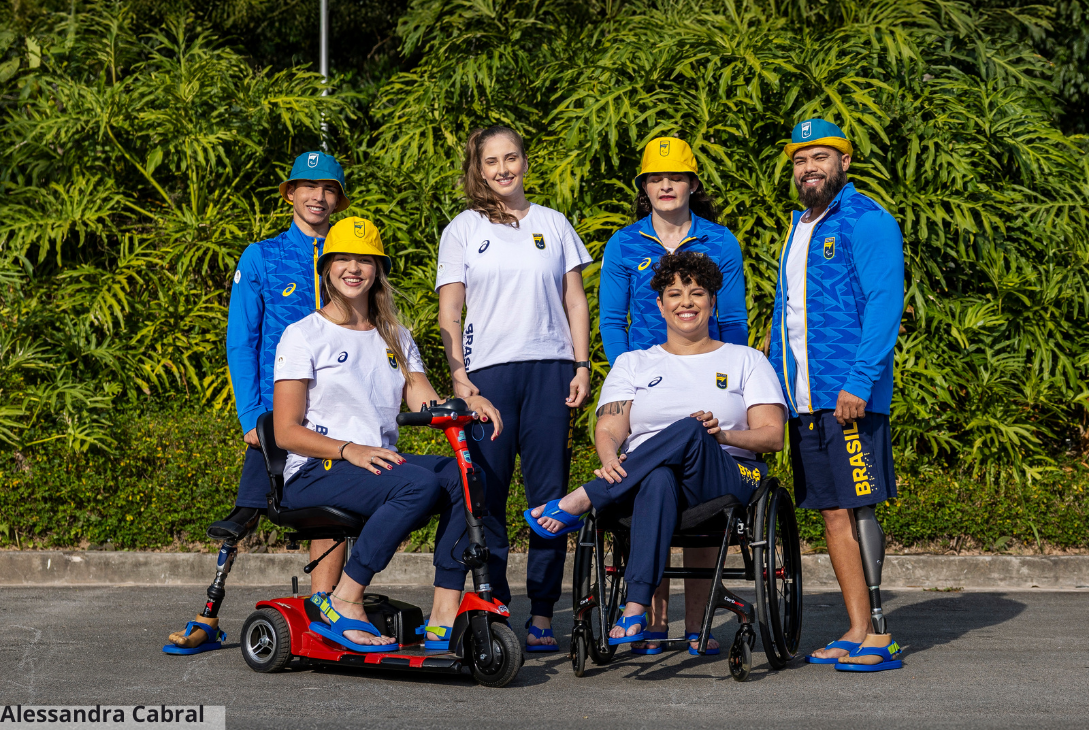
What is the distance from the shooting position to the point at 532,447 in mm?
4941

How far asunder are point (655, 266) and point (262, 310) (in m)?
1.65

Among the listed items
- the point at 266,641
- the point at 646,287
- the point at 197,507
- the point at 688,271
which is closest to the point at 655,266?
the point at 646,287

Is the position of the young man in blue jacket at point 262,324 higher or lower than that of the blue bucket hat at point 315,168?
lower

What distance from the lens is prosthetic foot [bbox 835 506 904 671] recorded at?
468cm

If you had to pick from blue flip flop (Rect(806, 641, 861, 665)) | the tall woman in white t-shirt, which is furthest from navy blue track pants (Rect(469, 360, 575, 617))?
blue flip flop (Rect(806, 641, 861, 665))

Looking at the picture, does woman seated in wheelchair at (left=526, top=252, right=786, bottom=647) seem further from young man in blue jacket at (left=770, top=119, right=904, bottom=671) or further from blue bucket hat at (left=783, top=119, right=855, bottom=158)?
blue bucket hat at (left=783, top=119, right=855, bottom=158)

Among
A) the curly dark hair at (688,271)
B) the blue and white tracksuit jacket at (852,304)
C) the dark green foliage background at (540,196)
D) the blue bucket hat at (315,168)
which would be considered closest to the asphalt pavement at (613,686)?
the blue and white tracksuit jacket at (852,304)

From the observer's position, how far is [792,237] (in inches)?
195

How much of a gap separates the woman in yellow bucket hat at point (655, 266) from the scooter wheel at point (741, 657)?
22.0 inches

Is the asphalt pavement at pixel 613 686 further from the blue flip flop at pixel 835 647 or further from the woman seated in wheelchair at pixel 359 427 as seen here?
the woman seated in wheelchair at pixel 359 427

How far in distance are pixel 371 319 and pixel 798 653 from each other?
229cm

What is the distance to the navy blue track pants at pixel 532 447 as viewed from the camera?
4.89 m

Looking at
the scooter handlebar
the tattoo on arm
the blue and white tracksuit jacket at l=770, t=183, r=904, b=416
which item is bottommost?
the scooter handlebar

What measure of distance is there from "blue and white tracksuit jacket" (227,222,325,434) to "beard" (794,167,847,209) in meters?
2.03
